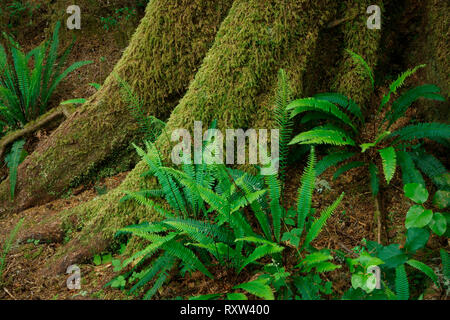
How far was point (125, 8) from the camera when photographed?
5336 millimetres

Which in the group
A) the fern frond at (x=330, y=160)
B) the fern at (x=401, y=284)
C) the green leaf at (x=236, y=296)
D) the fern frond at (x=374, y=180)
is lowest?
the green leaf at (x=236, y=296)

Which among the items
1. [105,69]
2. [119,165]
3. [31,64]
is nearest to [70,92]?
[105,69]

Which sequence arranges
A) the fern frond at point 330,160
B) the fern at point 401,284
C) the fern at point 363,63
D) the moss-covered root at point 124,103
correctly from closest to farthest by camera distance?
the fern at point 401,284, the fern at point 363,63, the fern frond at point 330,160, the moss-covered root at point 124,103

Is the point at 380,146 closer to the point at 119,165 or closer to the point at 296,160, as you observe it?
the point at 296,160

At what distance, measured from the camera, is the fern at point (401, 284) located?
2.14 meters

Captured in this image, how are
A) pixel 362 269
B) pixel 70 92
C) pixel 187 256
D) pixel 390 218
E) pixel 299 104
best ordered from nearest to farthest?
pixel 362 269 < pixel 187 256 < pixel 299 104 < pixel 390 218 < pixel 70 92

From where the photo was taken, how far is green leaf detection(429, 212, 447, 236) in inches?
88.4

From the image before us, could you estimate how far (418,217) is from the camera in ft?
7.56

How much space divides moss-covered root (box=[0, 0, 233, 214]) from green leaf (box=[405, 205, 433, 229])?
2.16 metres

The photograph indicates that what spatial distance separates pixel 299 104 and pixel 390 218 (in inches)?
45.3

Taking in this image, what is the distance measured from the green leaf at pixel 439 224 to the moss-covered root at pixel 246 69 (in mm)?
1304

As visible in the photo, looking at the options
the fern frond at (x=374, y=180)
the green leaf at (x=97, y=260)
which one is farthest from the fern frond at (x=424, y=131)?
the green leaf at (x=97, y=260)

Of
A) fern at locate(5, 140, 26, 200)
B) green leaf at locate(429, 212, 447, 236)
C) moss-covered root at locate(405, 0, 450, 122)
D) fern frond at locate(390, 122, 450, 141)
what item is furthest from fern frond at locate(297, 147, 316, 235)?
fern at locate(5, 140, 26, 200)

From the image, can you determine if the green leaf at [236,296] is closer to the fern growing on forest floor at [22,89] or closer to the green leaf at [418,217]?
the green leaf at [418,217]
